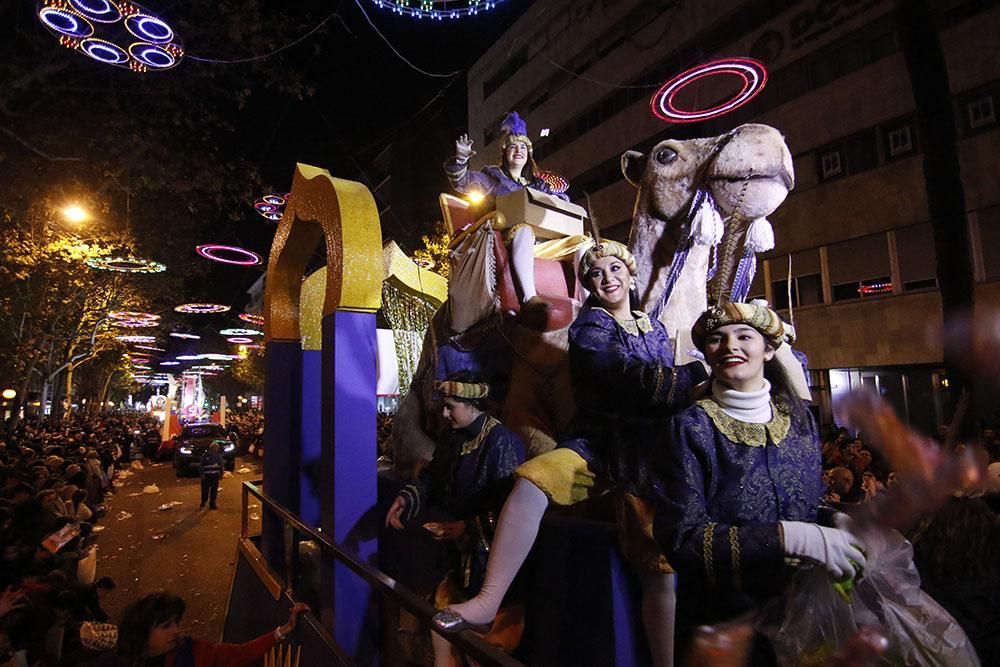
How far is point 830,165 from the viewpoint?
17.8 metres

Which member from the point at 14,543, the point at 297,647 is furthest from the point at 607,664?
the point at 14,543

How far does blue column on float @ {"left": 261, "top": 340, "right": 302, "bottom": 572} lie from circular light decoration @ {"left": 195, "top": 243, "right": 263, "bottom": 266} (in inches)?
391

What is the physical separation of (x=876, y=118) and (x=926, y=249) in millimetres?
3915

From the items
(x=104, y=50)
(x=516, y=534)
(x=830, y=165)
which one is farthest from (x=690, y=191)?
(x=830, y=165)

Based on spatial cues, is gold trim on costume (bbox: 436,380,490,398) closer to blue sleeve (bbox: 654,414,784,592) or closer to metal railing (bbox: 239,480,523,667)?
metal railing (bbox: 239,480,523,667)

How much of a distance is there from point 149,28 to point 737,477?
322 inches

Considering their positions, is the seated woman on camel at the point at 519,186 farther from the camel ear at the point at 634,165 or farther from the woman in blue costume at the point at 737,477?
the woman in blue costume at the point at 737,477

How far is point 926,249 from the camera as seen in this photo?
15836mm

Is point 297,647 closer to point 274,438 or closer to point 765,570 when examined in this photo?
point 274,438

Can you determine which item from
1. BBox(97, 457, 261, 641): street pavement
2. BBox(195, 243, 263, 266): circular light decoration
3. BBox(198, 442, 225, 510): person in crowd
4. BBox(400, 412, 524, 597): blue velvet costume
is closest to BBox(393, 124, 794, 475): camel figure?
BBox(400, 412, 524, 597): blue velvet costume

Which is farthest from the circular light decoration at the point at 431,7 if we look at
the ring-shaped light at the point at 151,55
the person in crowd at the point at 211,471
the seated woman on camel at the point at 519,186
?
the person in crowd at the point at 211,471

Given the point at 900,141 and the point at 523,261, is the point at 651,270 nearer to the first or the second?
the point at 523,261

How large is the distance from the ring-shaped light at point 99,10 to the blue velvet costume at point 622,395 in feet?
22.7

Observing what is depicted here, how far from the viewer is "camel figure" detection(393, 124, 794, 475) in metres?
3.28
